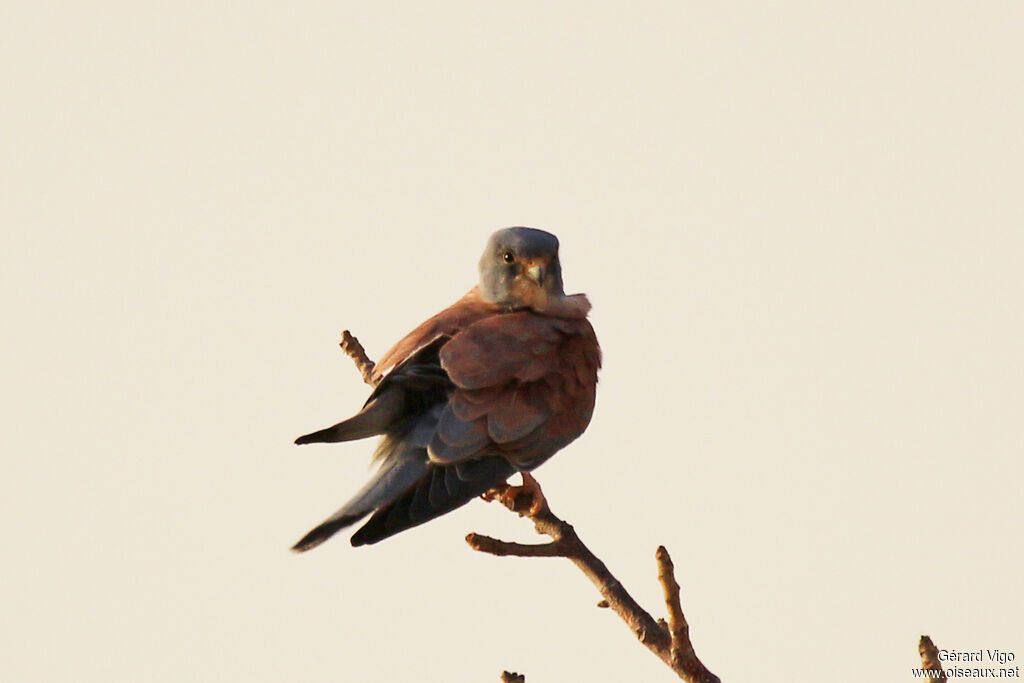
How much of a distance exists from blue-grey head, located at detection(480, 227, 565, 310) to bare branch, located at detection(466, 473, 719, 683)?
3.30 feet

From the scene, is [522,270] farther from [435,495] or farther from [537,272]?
[435,495]

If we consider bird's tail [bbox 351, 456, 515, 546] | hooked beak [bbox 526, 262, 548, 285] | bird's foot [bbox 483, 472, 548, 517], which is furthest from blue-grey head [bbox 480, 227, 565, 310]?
bird's tail [bbox 351, 456, 515, 546]

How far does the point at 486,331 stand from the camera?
5055 mm

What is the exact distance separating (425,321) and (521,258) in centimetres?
56

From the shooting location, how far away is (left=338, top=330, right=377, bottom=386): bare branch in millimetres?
5543

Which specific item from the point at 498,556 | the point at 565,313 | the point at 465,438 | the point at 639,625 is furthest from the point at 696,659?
the point at 565,313

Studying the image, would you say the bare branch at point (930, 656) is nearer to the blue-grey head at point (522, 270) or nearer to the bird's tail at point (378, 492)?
the bird's tail at point (378, 492)

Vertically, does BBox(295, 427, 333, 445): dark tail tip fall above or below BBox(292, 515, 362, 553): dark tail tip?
above

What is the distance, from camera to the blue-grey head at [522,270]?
5527 millimetres

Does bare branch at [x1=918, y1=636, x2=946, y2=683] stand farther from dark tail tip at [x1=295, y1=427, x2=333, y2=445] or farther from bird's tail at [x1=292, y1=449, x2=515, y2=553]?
dark tail tip at [x1=295, y1=427, x2=333, y2=445]

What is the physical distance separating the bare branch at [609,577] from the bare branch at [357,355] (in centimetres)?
103

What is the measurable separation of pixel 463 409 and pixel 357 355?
106 cm

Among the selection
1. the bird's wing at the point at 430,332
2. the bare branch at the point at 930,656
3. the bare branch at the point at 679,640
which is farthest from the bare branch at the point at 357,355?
the bare branch at the point at 930,656

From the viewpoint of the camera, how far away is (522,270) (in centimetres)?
556
